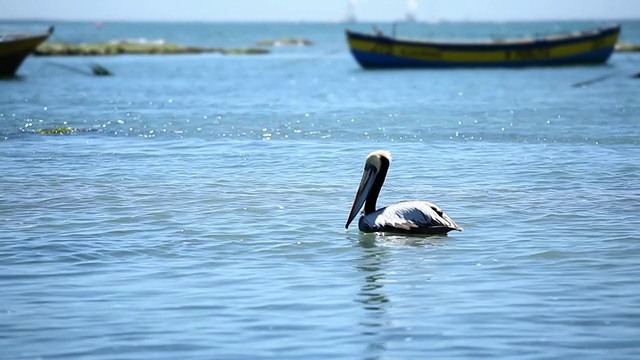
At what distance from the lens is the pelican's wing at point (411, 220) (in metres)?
11.8

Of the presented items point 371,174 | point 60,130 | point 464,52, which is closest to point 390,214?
point 371,174

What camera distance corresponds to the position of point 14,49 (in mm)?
47812

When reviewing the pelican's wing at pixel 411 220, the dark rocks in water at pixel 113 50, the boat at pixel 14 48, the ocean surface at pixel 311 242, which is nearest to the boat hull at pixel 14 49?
the boat at pixel 14 48

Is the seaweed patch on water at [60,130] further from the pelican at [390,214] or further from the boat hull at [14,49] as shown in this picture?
the boat hull at [14,49]

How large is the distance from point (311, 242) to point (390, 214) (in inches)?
37.9

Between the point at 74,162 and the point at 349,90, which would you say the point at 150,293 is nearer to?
the point at 74,162

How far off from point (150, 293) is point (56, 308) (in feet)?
2.69

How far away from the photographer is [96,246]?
11.4 m

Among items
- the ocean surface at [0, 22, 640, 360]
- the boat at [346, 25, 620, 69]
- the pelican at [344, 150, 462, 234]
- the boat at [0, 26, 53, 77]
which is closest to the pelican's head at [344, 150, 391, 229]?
the pelican at [344, 150, 462, 234]

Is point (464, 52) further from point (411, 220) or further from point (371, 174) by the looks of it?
point (411, 220)

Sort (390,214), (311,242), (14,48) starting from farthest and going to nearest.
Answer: (14,48), (390,214), (311,242)

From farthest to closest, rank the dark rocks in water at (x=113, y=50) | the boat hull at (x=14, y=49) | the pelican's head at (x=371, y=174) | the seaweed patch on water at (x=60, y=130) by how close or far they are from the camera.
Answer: the dark rocks in water at (x=113, y=50)
the boat hull at (x=14, y=49)
the seaweed patch on water at (x=60, y=130)
the pelican's head at (x=371, y=174)

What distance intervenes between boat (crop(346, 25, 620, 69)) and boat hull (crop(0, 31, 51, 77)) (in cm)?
1732

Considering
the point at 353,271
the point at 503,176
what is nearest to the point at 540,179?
the point at 503,176
